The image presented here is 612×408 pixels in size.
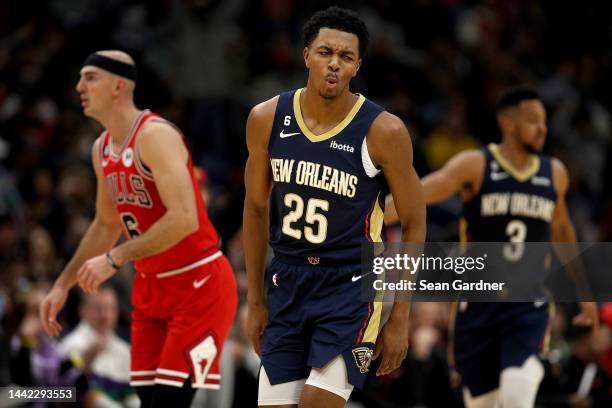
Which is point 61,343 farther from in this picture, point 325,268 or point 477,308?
point 325,268

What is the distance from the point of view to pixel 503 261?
783 cm

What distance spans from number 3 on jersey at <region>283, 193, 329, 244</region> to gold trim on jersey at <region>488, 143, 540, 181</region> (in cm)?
280

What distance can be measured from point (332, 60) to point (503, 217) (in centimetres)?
286

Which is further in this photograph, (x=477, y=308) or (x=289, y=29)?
(x=289, y=29)

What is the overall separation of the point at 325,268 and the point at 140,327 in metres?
1.74

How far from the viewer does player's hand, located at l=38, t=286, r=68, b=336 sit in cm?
681

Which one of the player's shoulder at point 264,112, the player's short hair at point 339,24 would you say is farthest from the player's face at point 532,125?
the player's shoulder at point 264,112

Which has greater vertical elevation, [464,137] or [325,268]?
[464,137]

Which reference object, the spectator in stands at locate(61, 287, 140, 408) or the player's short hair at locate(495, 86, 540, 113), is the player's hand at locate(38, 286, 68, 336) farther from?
the player's short hair at locate(495, 86, 540, 113)

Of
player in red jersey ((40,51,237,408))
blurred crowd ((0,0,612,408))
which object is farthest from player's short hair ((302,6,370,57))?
blurred crowd ((0,0,612,408))

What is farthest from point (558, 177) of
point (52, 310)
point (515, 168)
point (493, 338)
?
point (52, 310)

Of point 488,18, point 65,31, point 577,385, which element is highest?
point 488,18

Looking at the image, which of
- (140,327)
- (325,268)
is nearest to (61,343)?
(140,327)

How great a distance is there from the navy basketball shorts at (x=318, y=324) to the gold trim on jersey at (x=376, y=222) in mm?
220
